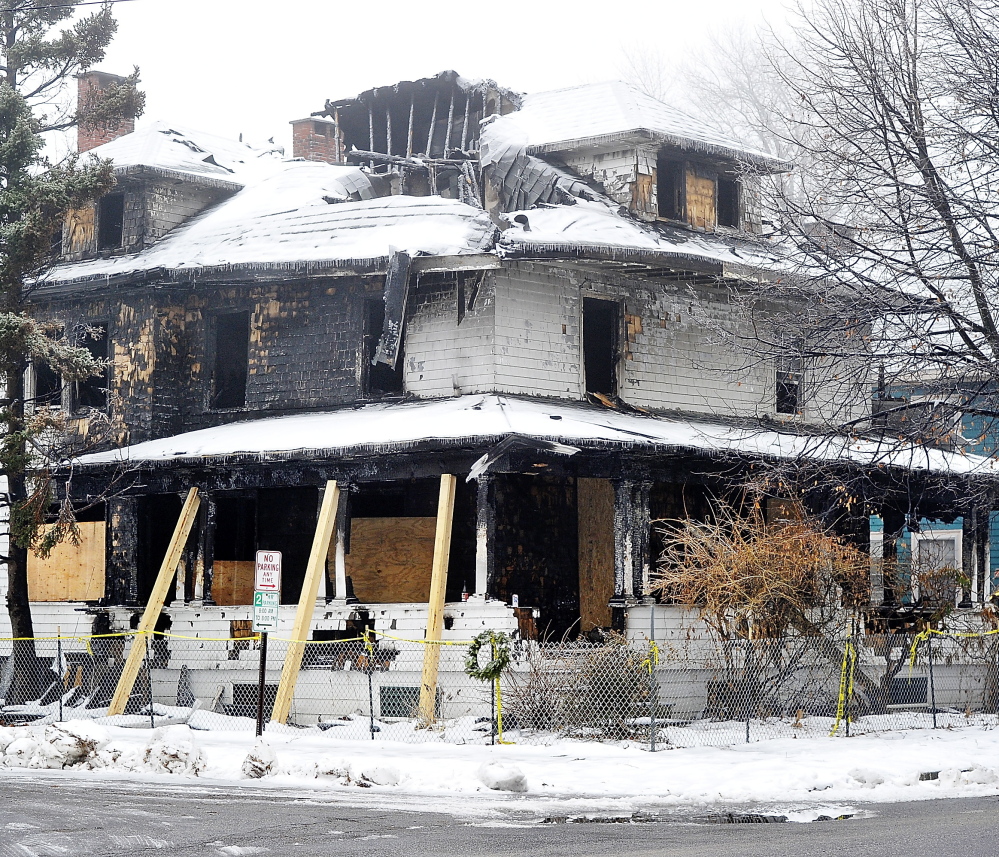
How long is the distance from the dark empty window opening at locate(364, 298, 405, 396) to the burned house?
0.05 m

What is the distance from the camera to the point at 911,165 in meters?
18.4

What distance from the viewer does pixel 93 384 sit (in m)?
24.0

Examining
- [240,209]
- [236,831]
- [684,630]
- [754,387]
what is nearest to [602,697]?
[684,630]

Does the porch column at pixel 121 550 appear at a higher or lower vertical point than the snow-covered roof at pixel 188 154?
lower

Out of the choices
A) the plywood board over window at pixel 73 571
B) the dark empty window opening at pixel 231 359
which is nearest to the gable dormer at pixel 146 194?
the dark empty window opening at pixel 231 359

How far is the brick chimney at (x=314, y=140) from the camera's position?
1118 inches

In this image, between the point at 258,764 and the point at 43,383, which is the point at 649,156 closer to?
the point at 43,383

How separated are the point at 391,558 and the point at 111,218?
8385mm

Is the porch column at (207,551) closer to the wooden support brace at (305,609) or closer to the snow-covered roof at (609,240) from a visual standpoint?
the wooden support brace at (305,609)

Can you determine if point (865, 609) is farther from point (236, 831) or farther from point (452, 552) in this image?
point (236, 831)

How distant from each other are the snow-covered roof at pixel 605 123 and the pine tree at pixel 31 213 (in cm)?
677

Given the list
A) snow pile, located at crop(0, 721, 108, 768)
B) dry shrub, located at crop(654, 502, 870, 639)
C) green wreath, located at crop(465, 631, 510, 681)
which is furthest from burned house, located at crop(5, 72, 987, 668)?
snow pile, located at crop(0, 721, 108, 768)

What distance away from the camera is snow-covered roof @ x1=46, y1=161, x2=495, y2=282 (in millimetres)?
20959

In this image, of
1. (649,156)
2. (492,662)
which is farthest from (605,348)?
(492,662)
